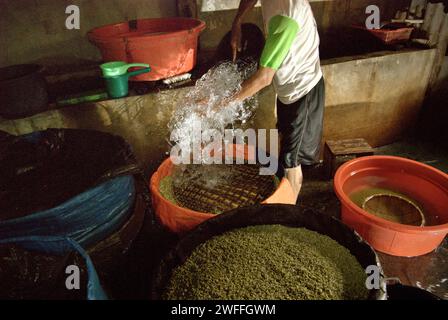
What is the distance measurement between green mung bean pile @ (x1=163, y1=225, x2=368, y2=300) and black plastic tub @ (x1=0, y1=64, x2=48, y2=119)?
2129 millimetres

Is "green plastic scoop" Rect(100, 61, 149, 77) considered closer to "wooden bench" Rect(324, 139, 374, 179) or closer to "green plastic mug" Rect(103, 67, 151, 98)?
"green plastic mug" Rect(103, 67, 151, 98)

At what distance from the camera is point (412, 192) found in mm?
2979

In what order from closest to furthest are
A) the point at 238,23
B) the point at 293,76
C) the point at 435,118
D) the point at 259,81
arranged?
1. the point at 259,81
2. the point at 293,76
3. the point at 238,23
4. the point at 435,118

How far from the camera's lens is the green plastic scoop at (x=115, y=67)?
292 centimetres

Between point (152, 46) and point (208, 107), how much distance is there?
Result: 2.76ft

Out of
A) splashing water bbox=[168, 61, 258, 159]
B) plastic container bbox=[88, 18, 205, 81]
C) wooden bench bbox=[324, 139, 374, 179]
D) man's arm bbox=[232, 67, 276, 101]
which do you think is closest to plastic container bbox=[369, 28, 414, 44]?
wooden bench bbox=[324, 139, 374, 179]

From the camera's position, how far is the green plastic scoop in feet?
9.58

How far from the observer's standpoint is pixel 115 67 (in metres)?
2.93

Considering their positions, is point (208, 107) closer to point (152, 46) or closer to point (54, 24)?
point (152, 46)

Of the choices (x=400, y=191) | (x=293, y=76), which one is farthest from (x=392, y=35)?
(x=293, y=76)

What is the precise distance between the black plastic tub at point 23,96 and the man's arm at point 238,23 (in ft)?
6.24

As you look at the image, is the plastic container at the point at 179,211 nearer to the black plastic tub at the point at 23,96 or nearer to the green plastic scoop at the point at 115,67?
the green plastic scoop at the point at 115,67

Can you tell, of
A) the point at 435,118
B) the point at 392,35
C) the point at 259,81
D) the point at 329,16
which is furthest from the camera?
the point at 435,118
